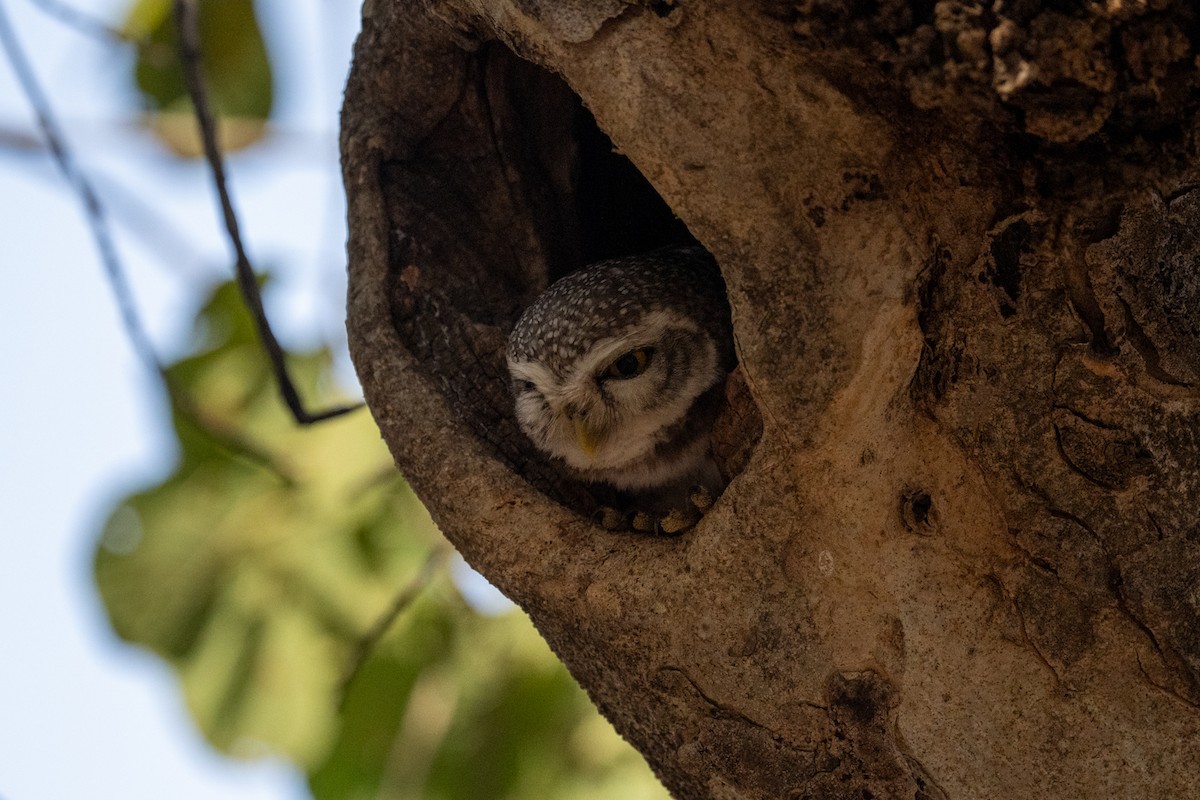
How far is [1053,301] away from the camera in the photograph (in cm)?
227

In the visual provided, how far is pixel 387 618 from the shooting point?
403 cm

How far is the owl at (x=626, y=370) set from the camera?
3.33 metres

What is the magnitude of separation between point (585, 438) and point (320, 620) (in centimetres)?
154

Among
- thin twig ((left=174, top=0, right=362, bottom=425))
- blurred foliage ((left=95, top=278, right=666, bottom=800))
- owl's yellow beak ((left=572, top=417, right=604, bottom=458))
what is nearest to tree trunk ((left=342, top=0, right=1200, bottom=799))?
owl's yellow beak ((left=572, top=417, right=604, bottom=458))

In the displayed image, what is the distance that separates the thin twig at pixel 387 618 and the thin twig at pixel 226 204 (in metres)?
0.68

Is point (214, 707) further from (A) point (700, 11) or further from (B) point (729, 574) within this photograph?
(A) point (700, 11)

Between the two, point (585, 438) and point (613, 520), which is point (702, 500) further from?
point (585, 438)

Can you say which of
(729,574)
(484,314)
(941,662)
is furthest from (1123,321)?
(484,314)

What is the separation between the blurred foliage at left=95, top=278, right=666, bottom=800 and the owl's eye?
1306 mm

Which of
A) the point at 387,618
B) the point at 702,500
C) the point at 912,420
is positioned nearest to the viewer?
the point at 912,420

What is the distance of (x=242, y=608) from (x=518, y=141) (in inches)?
76.0

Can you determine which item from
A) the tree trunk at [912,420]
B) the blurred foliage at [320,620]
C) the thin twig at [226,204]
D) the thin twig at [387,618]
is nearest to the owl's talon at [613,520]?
the tree trunk at [912,420]

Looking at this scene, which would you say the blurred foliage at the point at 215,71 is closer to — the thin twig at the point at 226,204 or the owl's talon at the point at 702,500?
the thin twig at the point at 226,204

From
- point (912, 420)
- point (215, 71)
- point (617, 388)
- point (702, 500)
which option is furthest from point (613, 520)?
point (215, 71)
